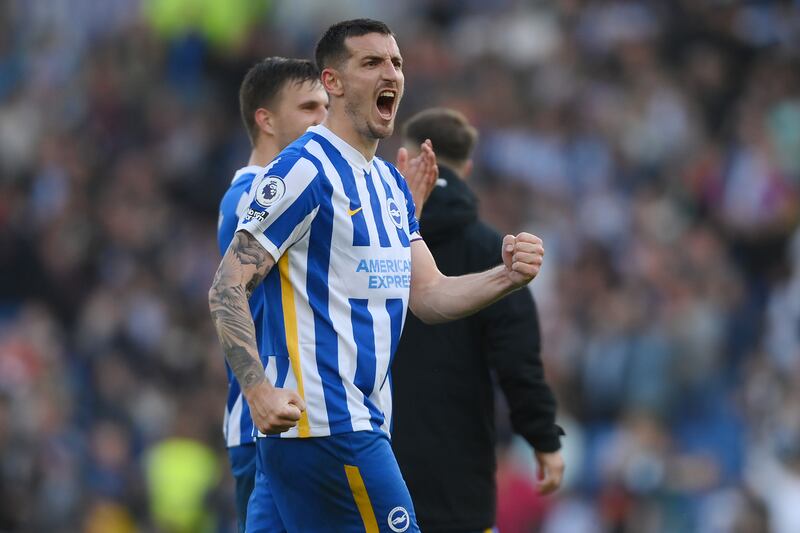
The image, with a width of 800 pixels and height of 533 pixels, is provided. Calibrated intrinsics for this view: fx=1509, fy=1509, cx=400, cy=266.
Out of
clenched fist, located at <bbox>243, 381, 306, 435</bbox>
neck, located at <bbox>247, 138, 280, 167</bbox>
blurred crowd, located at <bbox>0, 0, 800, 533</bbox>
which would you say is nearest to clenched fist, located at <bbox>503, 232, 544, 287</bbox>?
clenched fist, located at <bbox>243, 381, 306, 435</bbox>

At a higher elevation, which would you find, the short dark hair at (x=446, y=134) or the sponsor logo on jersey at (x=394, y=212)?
the short dark hair at (x=446, y=134)

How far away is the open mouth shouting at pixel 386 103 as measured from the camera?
5395 millimetres

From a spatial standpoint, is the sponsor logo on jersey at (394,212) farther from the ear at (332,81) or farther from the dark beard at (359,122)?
the ear at (332,81)

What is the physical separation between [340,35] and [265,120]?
1275 mm

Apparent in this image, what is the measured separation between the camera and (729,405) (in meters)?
12.0

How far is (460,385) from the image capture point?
660 cm

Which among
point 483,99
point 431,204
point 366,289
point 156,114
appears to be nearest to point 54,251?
point 156,114

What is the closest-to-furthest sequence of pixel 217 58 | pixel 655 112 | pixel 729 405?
pixel 729 405 < pixel 655 112 < pixel 217 58

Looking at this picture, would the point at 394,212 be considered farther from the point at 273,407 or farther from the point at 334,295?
the point at 273,407

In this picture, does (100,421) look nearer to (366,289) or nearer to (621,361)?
(621,361)

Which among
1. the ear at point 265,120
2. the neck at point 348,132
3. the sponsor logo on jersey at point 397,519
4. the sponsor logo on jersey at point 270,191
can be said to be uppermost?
the ear at point 265,120

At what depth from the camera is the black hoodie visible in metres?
6.50

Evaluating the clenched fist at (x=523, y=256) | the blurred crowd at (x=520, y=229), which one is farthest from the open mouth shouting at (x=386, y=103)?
the blurred crowd at (x=520, y=229)

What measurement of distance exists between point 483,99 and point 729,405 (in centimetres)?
479
